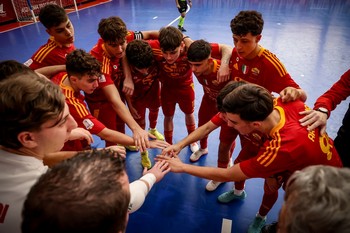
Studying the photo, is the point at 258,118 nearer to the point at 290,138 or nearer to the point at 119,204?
the point at 290,138

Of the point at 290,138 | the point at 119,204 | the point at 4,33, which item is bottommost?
the point at 4,33

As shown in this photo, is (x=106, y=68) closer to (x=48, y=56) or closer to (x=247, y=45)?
(x=48, y=56)

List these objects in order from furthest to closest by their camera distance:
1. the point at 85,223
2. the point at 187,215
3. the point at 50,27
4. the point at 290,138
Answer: the point at 50,27
the point at 187,215
the point at 290,138
the point at 85,223

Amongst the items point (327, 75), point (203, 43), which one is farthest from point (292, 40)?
point (203, 43)

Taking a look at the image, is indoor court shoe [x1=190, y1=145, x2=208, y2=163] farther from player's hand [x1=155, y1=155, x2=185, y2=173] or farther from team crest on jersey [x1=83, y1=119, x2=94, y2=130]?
team crest on jersey [x1=83, y1=119, x2=94, y2=130]

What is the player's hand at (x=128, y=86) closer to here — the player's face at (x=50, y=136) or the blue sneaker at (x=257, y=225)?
the player's face at (x=50, y=136)

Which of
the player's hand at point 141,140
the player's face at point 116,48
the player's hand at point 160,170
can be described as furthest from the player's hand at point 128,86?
the player's hand at point 160,170

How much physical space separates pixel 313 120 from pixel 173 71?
6.76 feet

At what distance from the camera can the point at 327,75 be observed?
19.7ft

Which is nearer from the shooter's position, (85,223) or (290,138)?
(85,223)

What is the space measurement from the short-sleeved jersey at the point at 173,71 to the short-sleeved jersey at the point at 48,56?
1277 mm

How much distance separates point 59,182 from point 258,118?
164 cm

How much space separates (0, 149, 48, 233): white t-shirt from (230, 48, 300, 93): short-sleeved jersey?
2.53 m

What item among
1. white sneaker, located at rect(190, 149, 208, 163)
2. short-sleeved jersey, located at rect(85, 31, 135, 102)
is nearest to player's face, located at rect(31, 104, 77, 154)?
short-sleeved jersey, located at rect(85, 31, 135, 102)
